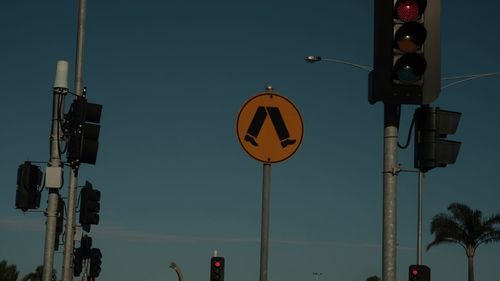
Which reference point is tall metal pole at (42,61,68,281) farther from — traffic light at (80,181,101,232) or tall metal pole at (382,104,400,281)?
tall metal pole at (382,104,400,281)

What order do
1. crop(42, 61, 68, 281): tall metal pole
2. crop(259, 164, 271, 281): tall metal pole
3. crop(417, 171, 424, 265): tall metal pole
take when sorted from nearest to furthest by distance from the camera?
1. crop(259, 164, 271, 281): tall metal pole
2. crop(42, 61, 68, 281): tall metal pole
3. crop(417, 171, 424, 265): tall metal pole

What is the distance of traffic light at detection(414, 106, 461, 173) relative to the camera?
876 centimetres

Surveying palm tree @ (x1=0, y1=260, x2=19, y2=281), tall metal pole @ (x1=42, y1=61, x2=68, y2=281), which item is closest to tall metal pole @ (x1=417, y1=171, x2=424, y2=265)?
tall metal pole @ (x1=42, y1=61, x2=68, y2=281)

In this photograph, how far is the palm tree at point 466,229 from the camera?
6012 cm

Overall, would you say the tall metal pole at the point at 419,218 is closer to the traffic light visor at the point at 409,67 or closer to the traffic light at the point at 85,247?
the traffic light at the point at 85,247

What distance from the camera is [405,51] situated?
8.32 m

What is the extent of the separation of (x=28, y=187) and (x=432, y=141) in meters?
9.59

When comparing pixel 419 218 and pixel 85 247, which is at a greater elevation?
pixel 419 218

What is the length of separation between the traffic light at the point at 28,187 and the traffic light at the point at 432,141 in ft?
30.8

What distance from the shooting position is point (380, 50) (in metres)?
8.41

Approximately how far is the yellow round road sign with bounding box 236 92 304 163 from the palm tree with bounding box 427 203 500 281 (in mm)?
53261

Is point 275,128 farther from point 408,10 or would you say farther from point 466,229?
point 466,229

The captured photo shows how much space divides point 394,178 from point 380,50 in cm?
118

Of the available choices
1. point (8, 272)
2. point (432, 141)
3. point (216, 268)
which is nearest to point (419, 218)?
point (216, 268)
